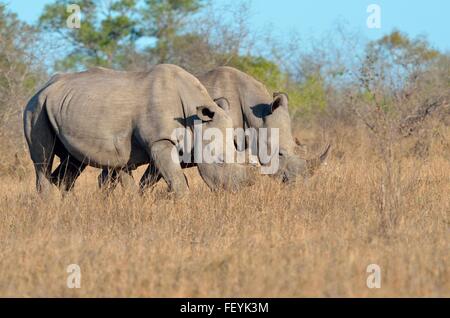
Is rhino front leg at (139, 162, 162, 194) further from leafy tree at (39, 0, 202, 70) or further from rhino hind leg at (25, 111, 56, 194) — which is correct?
leafy tree at (39, 0, 202, 70)

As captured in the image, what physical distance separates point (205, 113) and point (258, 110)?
5.52 feet

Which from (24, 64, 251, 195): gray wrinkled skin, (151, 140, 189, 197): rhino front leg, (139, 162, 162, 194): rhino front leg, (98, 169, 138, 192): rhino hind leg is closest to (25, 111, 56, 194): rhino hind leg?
(24, 64, 251, 195): gray wrinkled skin

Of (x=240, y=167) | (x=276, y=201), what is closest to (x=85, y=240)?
(x=276, y=201)

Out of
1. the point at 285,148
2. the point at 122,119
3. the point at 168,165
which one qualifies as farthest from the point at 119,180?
the point at 285,148

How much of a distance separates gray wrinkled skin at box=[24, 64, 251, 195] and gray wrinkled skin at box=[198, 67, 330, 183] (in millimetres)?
1192

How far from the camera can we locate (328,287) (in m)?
5.33

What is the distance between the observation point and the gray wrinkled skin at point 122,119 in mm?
9305

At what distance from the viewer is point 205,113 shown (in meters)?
9.31

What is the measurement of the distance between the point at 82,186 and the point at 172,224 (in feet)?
13.9

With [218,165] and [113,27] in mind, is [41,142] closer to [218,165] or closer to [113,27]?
[218,165]

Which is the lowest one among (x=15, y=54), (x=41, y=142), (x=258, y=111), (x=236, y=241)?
(x=236, y=241)

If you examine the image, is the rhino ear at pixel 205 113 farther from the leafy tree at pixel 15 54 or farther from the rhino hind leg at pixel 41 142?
the leafy tree at pixel 15 54

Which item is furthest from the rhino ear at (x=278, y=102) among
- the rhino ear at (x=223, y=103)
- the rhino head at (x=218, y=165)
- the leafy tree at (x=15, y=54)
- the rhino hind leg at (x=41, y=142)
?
the leafy tree at (x=15, y=54)
